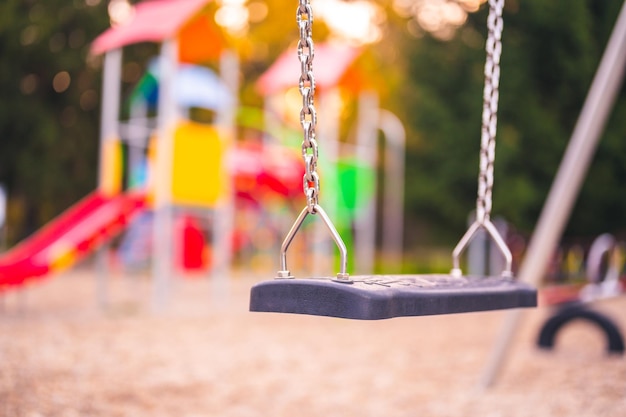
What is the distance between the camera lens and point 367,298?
1679mm

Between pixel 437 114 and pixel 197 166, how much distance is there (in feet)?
23.7

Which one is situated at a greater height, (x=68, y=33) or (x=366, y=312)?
(x=68, y=33)

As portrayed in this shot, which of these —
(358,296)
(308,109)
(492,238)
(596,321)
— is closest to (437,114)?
(596,321)

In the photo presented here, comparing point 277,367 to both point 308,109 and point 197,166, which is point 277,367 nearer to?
point 308,109

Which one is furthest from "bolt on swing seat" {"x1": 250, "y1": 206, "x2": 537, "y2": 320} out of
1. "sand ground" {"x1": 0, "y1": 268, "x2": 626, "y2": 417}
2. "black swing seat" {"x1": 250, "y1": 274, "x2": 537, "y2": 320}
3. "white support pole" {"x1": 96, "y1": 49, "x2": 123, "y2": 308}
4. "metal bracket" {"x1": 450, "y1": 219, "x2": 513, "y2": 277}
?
"white support pole" {"x1": 96, "y1": 49, "x2": 123, "y2": 308}

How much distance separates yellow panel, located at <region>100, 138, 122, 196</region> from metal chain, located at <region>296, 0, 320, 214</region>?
579cm

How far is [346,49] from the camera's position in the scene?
1036cm

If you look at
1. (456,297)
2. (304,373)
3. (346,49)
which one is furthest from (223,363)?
(346,49)

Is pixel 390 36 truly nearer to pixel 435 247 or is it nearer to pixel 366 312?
pixel 435 247

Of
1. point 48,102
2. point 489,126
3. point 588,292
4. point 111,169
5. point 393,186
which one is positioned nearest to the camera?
point 489,126

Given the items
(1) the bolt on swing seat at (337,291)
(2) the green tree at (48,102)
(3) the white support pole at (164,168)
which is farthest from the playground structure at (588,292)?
(2) the green tree at (48,102)

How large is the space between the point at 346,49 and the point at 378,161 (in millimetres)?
8327

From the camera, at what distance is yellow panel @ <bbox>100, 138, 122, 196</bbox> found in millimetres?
7383

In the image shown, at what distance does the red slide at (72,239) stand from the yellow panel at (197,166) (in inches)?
18.3
